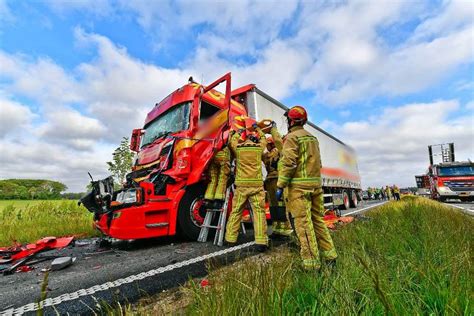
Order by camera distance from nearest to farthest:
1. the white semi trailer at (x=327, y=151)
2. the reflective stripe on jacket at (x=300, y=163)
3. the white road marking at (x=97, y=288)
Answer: the white road marking at (x=97, y=288) → the reflective stripe on jacket at (x=300, y=163) → the white semi trailer at (x=327, y=151)

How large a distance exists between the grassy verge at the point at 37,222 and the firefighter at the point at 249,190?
4.07 m

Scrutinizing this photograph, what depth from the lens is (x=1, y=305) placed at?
87.7 inches

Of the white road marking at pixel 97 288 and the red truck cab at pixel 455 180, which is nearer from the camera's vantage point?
the white road marking at pixel 97 288

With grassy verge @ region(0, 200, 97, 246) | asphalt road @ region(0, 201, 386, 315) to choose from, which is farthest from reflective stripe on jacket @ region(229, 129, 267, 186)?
grassy verge @ region(0, 200, 97, 246)

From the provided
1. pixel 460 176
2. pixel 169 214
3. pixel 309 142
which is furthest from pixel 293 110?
pixel 460 176

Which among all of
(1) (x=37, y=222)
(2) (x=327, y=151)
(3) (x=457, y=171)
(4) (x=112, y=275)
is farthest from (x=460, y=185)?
(1) (x=37, y=222)

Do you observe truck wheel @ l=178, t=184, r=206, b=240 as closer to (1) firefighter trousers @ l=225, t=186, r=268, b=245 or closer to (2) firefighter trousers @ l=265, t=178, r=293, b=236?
(1) firefighter trousers @ l=225, t=186, r=268, b=245

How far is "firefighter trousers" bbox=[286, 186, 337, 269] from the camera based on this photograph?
2688 millimetres

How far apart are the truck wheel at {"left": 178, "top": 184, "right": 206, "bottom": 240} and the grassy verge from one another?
3247 mm

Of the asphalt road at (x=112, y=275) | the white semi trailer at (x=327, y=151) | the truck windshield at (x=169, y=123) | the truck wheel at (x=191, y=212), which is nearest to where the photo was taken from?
the asphalt road at (x=112, y=275)

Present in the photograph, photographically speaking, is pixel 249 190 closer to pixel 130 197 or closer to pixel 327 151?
pixel 130 197

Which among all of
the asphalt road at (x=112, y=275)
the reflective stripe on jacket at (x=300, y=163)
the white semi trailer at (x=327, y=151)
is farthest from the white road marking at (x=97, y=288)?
the white semi trailer at (x=327, y=151)

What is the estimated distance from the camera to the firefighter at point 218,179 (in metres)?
4.39

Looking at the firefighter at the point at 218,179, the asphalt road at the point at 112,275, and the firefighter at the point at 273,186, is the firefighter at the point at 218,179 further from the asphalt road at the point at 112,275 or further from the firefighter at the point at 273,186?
the firefighter at the point at 273,186
